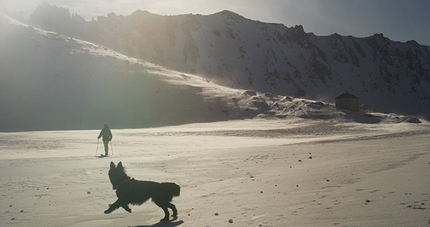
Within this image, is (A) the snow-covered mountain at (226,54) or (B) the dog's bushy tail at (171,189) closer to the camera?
Answer: (B) the dog's bushy tail at (171,189)

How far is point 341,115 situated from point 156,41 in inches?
4526

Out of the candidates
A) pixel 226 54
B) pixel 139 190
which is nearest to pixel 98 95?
pixel 139 190

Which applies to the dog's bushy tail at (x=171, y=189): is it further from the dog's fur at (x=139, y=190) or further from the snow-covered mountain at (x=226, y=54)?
the snow-covered mountain at (x=226, y=54)

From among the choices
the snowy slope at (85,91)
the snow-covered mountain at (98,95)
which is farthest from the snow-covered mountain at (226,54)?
the snow-covered mountain at (98,95)

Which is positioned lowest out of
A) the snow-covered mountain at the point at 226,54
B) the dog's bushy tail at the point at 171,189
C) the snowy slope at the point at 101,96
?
the dog's bushy tail at the point at 171,189

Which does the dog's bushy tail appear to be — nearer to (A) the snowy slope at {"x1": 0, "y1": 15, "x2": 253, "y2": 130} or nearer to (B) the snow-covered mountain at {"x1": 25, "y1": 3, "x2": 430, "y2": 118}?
(A) the snowy slope at {"x1": 0, "y1": 15, "x2": 253, "y2": 130}

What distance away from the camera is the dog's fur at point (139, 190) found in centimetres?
731

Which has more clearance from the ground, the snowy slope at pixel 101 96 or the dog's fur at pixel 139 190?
the snowy slope at pixel 101 96

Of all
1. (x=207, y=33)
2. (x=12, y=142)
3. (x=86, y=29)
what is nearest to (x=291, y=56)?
(x=207, y=33)

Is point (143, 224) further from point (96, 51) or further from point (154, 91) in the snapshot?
point (96, 51)

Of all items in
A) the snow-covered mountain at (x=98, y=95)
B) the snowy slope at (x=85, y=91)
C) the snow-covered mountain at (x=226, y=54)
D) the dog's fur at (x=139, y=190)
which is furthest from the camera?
the snow-covered mountain at (x=226, y=54)

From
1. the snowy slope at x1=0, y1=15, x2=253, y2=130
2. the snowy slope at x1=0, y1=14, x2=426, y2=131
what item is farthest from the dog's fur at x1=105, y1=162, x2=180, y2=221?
the snowy slope at x1=0, y1=15, x2=253, y2=130

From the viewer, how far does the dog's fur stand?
7309 millimetres

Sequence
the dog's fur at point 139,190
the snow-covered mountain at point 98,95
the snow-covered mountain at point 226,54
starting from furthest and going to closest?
the snow-covered mountain at point 226,54
the snow-covered mountain at point 98,95
the dog's fur at point 139,190
